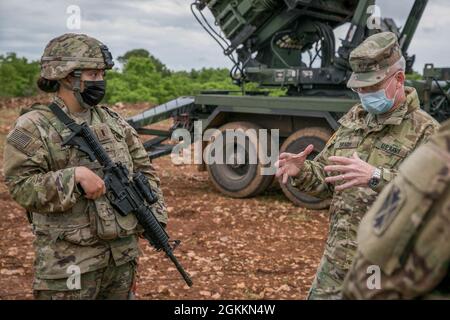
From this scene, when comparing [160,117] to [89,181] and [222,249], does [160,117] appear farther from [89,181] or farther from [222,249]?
[89,181]

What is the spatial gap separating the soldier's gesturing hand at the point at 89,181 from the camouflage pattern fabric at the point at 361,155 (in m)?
0.97

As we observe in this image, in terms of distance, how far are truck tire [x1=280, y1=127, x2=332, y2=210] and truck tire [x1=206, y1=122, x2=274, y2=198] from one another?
14.9 inches

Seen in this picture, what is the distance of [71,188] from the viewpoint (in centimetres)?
255

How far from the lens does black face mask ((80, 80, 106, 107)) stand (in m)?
2.79

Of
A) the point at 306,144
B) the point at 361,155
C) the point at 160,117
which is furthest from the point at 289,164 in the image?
the point at 160,117

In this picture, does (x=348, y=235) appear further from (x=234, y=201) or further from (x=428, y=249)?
(x=234, y=201)

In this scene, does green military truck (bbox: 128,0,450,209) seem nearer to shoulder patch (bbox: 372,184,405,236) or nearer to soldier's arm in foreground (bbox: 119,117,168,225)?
soldier's arm in foreground (bbox: 119,117,168,225)

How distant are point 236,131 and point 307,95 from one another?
4.05 ft

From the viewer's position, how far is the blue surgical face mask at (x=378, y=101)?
2.65 metres

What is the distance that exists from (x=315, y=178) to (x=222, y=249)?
300 cm

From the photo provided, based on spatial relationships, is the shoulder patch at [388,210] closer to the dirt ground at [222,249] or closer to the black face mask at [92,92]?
the black face mask at [92,92]

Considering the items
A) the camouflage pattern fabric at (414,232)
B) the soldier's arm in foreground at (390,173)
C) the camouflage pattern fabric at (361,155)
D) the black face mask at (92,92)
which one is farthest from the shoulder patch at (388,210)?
the black face mask at (92,92)

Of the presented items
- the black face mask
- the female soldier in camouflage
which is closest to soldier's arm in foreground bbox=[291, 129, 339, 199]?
the female soldier in camouflage
